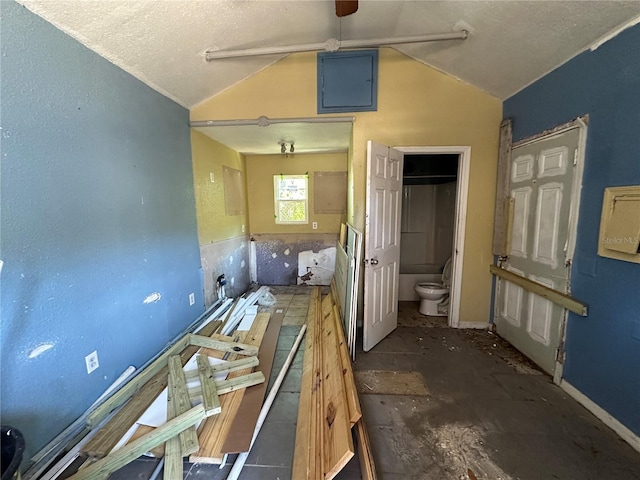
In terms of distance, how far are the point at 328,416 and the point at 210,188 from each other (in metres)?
2.75

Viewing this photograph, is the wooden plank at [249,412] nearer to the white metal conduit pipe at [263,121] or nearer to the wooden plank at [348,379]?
the wooden plank at [348,379]

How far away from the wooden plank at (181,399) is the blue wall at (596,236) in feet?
8.29

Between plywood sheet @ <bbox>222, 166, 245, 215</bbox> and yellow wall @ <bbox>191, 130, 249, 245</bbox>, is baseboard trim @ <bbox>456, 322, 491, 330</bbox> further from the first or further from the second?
plywood sheet @ <bbox>222, 166, 245, 215</bbox>

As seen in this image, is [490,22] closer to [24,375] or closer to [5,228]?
[5,228]

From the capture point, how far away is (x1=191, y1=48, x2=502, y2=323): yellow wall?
8.73 ft

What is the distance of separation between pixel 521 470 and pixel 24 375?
263cm

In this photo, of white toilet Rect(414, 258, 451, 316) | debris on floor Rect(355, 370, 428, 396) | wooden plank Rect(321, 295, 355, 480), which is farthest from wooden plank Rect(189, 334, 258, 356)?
white toilet Rect(414, 258, 451, 316)

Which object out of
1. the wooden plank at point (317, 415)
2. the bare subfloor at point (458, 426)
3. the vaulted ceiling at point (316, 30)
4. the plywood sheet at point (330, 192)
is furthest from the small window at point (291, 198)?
the bare subfloor at point (458, 426)

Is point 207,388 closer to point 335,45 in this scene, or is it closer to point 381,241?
point 381,241

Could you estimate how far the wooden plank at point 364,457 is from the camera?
4.08 feet

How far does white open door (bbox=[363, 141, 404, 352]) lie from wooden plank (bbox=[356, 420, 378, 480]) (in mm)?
1065

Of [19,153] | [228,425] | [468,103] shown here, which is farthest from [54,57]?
[468,103]

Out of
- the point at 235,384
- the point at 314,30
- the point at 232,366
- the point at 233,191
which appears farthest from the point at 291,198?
the point at 235,384

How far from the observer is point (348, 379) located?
69.7 inches
